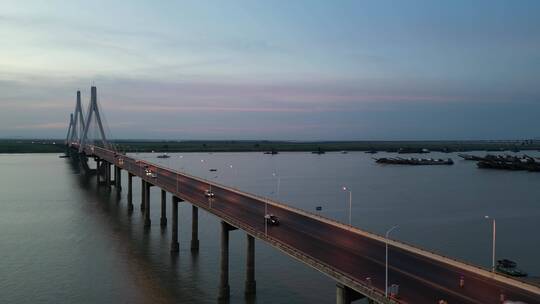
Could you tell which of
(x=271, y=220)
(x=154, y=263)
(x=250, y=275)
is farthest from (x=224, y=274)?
(x=154, y=263)

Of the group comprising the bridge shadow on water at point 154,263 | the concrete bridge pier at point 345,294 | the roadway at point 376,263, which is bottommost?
the bridge shadow on water at point 154,263

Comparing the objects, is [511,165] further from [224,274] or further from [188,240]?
[224,274]

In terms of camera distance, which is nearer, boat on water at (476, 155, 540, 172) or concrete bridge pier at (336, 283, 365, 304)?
concrete bridge pier at (336, 283, 365, 304)

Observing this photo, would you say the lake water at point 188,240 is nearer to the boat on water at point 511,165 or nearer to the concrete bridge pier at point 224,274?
the concrete bridge pier at point 224,274

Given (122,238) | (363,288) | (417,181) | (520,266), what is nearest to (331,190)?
(417,181)

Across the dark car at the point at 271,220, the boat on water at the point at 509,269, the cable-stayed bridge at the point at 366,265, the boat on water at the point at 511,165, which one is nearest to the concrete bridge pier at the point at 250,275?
the cable-stayed bridge at the point at 366,265

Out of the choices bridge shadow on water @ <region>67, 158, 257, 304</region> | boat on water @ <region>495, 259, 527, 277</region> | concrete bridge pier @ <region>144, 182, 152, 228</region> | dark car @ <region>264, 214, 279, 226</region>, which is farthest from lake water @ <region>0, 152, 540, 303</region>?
dark car @ <region>264, 214, 279, 226</region>

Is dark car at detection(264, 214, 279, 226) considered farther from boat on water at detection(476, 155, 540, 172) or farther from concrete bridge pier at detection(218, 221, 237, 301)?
boat on water at detection(476, 155, 540, 172)

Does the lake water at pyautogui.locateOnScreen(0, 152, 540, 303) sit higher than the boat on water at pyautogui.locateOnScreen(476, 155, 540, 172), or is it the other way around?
the boat on water at pyautogui.locateOnScreen(476, 155, 540, 172)
